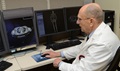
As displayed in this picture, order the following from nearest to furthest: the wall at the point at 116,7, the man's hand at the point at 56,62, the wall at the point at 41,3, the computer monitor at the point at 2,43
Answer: the man's hand at the point at 56,62
the computer monitor at the point at 2,43
the wall at the point at 41,3
the wall at the point at 116,7

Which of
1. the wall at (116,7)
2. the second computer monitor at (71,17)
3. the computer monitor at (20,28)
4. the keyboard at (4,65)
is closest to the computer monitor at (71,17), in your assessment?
the second computer monitor at (71,17)

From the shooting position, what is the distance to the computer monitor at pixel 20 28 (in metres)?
1.83

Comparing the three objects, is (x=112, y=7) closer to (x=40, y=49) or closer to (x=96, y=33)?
(x=96, y=33)

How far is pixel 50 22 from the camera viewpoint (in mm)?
2186

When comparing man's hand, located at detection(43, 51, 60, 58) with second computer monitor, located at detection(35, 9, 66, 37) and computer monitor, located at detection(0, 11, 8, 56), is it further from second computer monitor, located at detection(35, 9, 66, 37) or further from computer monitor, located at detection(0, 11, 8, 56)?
computer monitor, located at detection(0, 11, 8, 56)

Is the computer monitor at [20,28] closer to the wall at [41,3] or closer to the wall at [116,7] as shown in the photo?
the wall at [41,3]

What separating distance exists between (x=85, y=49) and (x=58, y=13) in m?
0.89

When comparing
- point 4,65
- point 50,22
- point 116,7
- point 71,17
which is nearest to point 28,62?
point 4,65

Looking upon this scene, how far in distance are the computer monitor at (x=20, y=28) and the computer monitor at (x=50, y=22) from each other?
14 centimetres

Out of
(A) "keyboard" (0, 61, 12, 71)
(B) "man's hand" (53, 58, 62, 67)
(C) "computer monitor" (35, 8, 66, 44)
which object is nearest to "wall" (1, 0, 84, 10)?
(C) "computer monitor" (35, 8, 66, 44)

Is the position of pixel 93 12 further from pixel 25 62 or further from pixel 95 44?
pixel 25 62

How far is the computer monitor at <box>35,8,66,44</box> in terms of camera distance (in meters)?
2.11

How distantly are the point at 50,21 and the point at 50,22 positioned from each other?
14 mm

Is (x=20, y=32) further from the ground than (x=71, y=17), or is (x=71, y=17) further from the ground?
(x=71, y=17)
